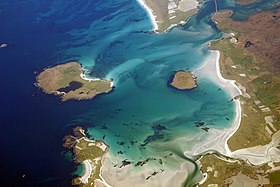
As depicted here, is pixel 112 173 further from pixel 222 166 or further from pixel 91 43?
pixel 91 43

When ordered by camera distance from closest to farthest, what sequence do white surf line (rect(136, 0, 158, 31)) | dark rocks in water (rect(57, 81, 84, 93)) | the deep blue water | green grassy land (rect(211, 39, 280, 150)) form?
1. green grassy land (rect(211, 39, 280, 150))
2. the deep blue water
3. dark rocks in water (rect(57, 81, 84, 93))
4. white surf line (rect(136, 0, 158, 31))

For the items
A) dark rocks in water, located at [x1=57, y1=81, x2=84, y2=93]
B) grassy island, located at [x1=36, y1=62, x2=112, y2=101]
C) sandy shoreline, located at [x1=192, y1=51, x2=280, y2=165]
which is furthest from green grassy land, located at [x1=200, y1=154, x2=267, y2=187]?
dark rocks in water, located at [x1=57, y1=81, x2=84, y2=93]

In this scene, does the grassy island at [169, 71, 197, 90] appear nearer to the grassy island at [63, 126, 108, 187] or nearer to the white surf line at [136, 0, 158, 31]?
the grassy island at [63, 126, 108, 187]

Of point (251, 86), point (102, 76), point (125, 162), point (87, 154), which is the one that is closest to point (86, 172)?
point (87, 154)

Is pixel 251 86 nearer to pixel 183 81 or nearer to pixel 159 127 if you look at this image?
pixel 183 81

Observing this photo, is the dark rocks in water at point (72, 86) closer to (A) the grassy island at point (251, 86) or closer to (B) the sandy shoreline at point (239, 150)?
(A) the grassy island at point (251, 86)

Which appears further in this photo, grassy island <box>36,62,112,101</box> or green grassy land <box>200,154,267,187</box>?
grassy island <box>36,62,112,101</box>

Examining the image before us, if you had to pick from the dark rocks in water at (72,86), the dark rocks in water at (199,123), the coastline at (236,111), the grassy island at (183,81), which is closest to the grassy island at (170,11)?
the coastline at (236,111)
